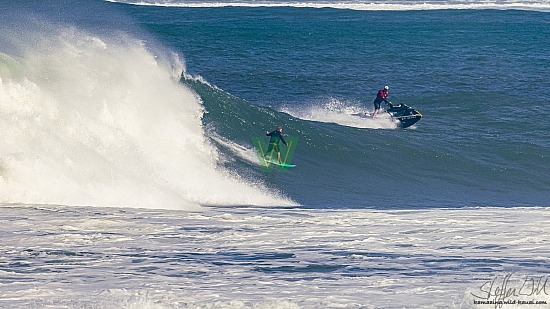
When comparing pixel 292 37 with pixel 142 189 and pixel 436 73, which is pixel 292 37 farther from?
pixel 142 189

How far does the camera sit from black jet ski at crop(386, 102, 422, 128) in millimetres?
24562

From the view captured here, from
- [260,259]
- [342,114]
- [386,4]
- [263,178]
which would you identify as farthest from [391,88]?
[386,4]

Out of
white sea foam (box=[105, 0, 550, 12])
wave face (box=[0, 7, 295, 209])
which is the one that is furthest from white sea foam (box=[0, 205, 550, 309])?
white sea foam (box=[105, 0, 550, 12])

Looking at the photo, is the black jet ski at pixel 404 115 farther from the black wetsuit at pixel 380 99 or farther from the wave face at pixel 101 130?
the wave face at pixel 101 130

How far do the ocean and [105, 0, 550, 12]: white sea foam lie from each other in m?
20.1

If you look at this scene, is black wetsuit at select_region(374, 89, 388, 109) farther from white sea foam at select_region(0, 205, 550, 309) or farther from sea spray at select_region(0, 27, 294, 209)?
white sea foam at select_region(0, 205, 550, 309)

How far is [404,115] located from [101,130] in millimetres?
9587

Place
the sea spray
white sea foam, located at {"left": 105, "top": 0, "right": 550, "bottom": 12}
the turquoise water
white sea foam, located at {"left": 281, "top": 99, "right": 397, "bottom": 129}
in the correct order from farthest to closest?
white sea foam, located at {"left": 105, "top": 0, "right": 550, "bottom": 12}
white sea foam, located at {"left": 281, "top": 99, "right": 397, "bottom": 129}
the turquoise water
the sea spray

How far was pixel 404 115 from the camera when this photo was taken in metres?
24.6

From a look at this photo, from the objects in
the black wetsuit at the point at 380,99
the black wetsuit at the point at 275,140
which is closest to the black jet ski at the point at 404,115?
the black wetsuit at the point at 380,99

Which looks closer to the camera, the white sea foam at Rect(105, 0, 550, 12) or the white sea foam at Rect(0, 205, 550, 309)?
the white sea foam at Rect(0, 205, 550, 309)

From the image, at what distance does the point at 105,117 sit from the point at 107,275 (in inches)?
345

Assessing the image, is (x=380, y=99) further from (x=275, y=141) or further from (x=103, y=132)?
(x=103, y=132)

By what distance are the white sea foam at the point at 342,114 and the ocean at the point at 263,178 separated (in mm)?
99
